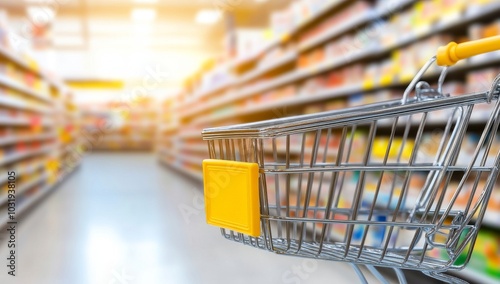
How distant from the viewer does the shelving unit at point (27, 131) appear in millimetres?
4105

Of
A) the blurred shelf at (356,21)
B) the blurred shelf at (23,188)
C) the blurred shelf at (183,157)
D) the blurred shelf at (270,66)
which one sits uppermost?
the blurred shelf at (356,21)

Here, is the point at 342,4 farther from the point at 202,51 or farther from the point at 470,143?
the point at 202,51

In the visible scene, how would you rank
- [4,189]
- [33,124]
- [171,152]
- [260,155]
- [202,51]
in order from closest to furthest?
[260,155] → [4,189] → [33,124] → [171,152] → [202,51]

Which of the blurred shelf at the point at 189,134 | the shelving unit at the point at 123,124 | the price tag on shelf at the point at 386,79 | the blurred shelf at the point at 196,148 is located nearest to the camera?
the price tag on shelf at the point at 386,79

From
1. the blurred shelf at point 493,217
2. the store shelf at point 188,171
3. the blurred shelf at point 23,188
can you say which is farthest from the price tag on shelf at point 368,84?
the store shelf at point 188,171

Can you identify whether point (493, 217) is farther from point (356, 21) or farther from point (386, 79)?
→ point (356, 21)

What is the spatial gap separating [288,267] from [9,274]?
1.44m

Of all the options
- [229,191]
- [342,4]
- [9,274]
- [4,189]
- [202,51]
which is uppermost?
[202,51]

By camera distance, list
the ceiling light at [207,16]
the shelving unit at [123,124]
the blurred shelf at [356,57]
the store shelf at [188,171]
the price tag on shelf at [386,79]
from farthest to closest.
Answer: the shelving unit at [123,124], the ceiling light at [207,16], the store shelf at [188,171], the price tag on shelf at [386,79], the blurred shelf at [356,57]

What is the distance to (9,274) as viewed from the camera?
239 cm

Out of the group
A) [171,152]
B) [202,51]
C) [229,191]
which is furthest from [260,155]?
[202,51]

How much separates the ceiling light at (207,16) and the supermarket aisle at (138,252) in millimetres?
7406

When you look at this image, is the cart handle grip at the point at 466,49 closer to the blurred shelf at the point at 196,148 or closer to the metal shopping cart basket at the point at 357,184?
the metal shopping cart basket at the point at 357,184

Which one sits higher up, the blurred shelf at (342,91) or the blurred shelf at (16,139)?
the blurred shelf at (342,91)
